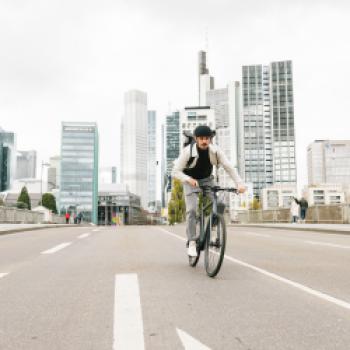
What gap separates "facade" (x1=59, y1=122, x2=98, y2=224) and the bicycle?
164 metres

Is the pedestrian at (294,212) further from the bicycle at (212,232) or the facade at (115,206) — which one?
the facade at (115,206)

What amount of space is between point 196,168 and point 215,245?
3.79ft

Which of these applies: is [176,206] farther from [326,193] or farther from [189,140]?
[326,193]

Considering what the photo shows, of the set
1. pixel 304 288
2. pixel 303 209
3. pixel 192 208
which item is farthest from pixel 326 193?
pixel 304 288

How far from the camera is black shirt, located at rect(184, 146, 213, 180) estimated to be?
5930mm

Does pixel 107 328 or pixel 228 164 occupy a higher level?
pixel 228 164

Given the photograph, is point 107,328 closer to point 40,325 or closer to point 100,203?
point 40,325

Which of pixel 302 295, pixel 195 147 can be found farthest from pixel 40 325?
pixel 195 147

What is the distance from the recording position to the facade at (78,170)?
166500mm

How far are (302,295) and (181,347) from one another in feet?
6.25

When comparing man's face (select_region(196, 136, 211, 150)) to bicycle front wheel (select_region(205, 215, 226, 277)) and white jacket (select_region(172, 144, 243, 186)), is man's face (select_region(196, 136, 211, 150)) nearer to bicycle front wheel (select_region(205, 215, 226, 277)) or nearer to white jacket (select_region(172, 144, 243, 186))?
white jacket (select_region(172, 144, 243, 186))

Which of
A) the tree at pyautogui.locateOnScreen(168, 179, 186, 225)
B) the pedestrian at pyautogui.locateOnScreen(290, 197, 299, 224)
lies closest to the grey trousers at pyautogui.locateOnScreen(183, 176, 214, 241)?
the pedestrian at pyautogui.locateOnScreen(290, 197, 299, 224)

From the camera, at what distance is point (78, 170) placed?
16788 cm

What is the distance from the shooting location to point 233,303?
3752 mm
